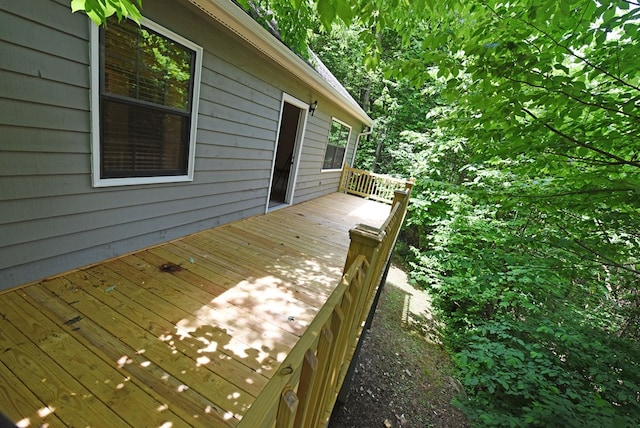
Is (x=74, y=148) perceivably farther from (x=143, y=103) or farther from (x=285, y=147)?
(x=285, y=147)

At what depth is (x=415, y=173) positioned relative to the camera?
9328mm

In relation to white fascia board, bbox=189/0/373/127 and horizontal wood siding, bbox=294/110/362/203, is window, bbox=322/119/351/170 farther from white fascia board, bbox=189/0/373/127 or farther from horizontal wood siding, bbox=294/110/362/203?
white fascia board, bbox=189/0/373/127

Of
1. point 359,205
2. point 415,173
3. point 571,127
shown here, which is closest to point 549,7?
point 571,127

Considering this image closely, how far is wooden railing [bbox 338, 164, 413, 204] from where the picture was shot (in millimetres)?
9234

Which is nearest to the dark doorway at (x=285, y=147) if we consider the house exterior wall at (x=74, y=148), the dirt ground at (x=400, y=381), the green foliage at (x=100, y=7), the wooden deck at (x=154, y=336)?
the house exterior wall at (x=74, y=148)

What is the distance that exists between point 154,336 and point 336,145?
24.4ft

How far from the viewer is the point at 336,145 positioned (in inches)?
339

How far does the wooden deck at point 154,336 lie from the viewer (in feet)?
4.91

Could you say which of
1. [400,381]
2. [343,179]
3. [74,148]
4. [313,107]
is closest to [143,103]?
[74,148]

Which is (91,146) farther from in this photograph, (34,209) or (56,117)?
(34,209)

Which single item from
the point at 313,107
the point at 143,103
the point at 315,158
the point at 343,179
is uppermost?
the point at 313,107

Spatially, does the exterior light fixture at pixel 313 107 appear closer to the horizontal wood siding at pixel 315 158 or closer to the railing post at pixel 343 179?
the horizontal wood siding at pixel 315 158

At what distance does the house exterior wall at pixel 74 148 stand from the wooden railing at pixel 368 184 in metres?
5.92

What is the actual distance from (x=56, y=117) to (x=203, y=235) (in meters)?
1.97
